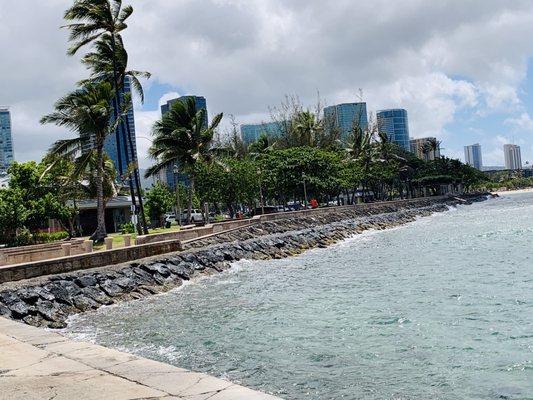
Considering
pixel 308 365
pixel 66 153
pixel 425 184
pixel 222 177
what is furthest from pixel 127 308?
pixel 425 184

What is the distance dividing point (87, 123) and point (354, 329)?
86.8 feet

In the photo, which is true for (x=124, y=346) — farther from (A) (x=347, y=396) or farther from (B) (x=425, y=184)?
(B) (x=425, y=184)

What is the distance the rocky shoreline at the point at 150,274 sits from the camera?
1720 centimetres

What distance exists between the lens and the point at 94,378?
6.93m

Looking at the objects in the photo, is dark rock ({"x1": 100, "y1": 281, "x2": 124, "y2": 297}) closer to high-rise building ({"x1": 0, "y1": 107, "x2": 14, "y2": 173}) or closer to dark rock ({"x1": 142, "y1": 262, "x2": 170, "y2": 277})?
dark rock ({"x1": 142, "y1": 262, "x2": 170, "y2": 277})

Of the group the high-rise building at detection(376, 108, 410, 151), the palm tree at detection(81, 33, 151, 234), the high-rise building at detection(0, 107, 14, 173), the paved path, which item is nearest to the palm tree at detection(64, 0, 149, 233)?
the palm tree at detection(81, 33, 151, 234)

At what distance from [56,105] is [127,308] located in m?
22.0

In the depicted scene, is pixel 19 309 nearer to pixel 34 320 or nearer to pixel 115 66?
pixel 34 320

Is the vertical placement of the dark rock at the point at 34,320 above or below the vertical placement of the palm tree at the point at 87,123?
below

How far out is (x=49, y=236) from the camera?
42875mm

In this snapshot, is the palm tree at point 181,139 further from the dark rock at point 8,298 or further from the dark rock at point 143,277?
the dark rock at point 8,298

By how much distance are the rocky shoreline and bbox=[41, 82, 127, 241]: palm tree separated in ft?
27.6

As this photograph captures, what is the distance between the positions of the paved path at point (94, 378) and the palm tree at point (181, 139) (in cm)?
3800

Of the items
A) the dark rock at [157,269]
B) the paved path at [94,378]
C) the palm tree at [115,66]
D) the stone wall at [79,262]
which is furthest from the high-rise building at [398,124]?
the paved path at [94,378]
